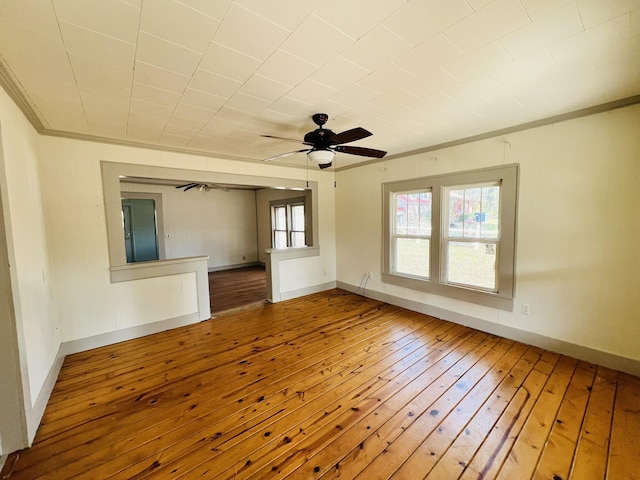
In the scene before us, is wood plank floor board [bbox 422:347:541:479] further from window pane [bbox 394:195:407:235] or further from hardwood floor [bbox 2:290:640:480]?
window pane [bbox 394:195:407:235]

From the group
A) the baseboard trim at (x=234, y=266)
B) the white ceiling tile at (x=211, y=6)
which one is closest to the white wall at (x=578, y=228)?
the white ceiling tile at (x=211, y=6)

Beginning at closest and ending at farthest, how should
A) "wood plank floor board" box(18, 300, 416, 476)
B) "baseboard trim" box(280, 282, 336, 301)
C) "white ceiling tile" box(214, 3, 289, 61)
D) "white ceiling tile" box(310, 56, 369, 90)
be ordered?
"white ceiling tile" box(214, 3, 289, 61) → "white ceiling tile" box(310, 56, 369, 90) → "wood plank floor board" box(18, 300, 416, 476) → "baseboard trim" box(280, 282, 336, 301)

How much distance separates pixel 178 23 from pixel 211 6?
24 cm

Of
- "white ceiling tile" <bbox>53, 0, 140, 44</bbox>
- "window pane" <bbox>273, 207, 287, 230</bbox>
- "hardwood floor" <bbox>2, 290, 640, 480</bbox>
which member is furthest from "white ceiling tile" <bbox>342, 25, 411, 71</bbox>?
"window pane" <bbox>273, 207, 287, 230</bbox>

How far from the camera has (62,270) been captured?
2.97 m

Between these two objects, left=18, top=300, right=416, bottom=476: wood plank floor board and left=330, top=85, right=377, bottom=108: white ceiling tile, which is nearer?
left=18, top=300, right=416, bottom=476: wood plank floor board

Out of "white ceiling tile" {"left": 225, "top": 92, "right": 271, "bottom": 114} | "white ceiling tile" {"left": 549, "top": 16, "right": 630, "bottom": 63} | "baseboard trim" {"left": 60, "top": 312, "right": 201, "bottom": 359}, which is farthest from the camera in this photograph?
"baseboard trim" {"left": 60, "top": 312, "right": 201, "bottom": 359}

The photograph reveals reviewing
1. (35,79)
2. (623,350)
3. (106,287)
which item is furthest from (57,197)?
(623,350)

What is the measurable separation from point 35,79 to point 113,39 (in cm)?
94

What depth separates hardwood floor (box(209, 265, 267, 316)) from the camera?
15.4 feet

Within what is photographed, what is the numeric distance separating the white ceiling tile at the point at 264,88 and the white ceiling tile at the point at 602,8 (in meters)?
1.75

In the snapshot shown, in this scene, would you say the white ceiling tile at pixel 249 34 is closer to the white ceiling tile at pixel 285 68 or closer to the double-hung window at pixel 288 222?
the white ceiling tile at pixel 285 68

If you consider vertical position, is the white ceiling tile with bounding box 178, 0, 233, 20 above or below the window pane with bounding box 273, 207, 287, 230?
above

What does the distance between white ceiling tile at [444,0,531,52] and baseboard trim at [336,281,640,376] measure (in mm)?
3054
